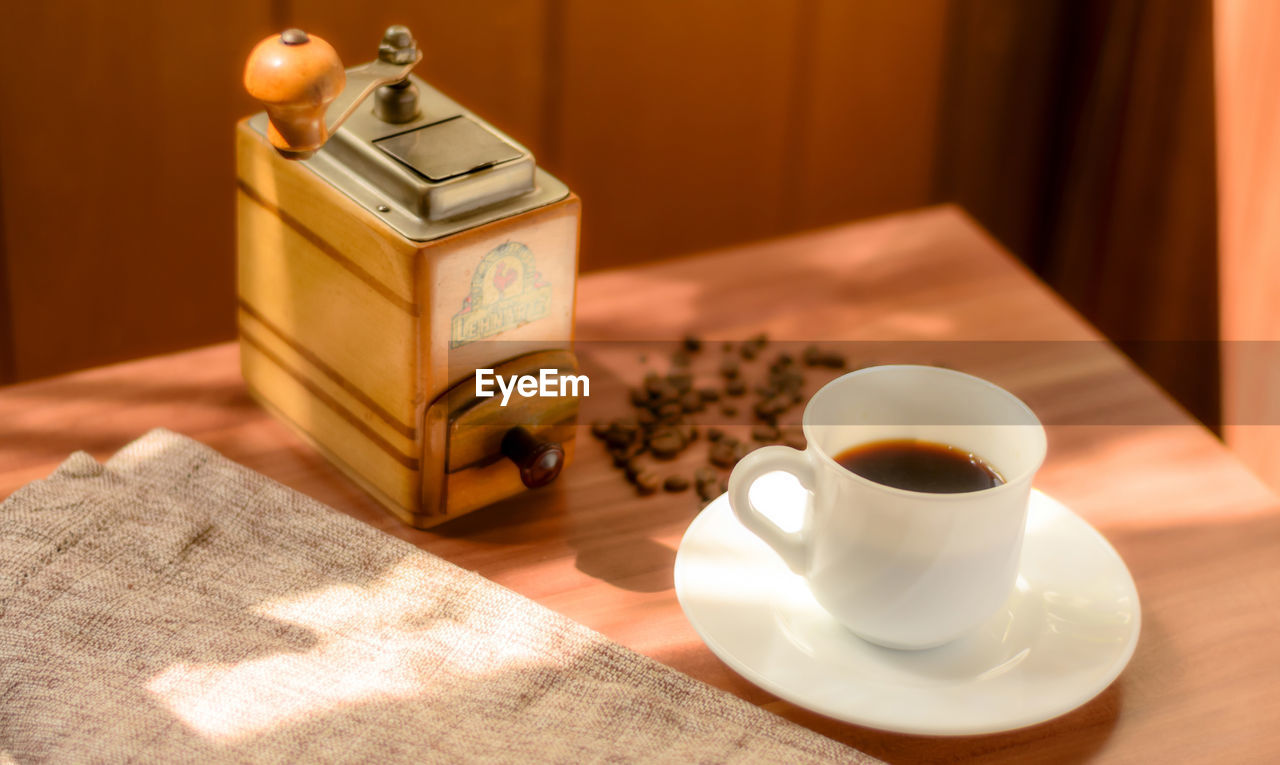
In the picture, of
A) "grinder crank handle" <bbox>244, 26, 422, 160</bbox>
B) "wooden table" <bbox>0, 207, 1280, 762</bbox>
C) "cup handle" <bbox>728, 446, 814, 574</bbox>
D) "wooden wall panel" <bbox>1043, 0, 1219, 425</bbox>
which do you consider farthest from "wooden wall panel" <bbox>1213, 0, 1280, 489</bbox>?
"grinder crank handle" <bbox>244, 26, 422, 160</bbox>

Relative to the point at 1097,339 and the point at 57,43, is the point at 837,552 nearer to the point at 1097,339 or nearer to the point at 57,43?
the point at 1097,339

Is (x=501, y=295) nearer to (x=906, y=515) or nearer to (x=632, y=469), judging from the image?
(x=632, y=469)

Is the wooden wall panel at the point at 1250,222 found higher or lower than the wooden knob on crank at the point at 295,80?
lower

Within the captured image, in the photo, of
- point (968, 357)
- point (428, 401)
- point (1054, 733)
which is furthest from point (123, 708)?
point (968, 357)

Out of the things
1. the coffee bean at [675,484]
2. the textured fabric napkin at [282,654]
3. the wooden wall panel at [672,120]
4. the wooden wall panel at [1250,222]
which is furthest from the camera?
the wooden wall panel at [672,120]

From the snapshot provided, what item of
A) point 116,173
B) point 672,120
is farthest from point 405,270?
point 672,120

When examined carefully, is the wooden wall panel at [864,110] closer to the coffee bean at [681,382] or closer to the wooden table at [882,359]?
the wooden table at [882,359]

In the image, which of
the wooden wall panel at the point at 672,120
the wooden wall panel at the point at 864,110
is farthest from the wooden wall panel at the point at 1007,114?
the wooden wall panel at the point at 672,120
